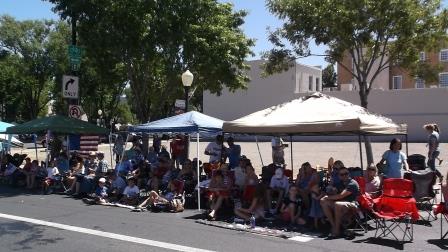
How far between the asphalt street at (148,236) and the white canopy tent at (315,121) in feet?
6.93

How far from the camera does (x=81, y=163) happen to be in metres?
16.3

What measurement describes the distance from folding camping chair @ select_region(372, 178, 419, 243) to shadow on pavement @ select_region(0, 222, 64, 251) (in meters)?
5.61

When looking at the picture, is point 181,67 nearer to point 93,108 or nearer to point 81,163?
point 81,163

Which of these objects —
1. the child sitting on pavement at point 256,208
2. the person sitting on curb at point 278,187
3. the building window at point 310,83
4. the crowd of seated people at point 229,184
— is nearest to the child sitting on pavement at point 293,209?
the crowd of seated people at point 229,184

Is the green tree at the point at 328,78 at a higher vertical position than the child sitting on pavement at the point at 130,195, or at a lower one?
higher

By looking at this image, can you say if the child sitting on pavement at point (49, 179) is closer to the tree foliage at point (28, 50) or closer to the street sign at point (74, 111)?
the street sign at point (74, 111)

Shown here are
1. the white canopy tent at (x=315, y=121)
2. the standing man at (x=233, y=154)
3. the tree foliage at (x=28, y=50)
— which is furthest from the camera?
the tree foliage at (x=28, y=50)

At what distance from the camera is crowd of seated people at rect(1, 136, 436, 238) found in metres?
10.2

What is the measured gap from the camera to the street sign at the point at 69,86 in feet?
60.2

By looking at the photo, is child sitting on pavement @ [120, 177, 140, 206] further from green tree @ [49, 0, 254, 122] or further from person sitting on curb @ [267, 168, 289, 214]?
green tree @ [49, 0, 254, 122]

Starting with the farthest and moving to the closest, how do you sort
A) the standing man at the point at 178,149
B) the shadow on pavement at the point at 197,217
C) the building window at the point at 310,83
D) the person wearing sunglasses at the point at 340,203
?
the building window at the point at 310,83
the standing man at the point at 178,149
the shadow on pavement at the point at 197,217
the person wearing sunglasses at the point at 340,203

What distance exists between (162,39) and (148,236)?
9.76m

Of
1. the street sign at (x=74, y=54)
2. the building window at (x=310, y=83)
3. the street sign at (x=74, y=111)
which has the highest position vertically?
the building window at (x=310, y=83)

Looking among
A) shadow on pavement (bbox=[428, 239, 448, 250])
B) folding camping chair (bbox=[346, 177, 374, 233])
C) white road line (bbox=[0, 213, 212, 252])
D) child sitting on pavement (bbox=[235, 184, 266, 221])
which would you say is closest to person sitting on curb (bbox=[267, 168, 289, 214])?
child sitting on pavement (bbox=[235, 184, 266, 221])
